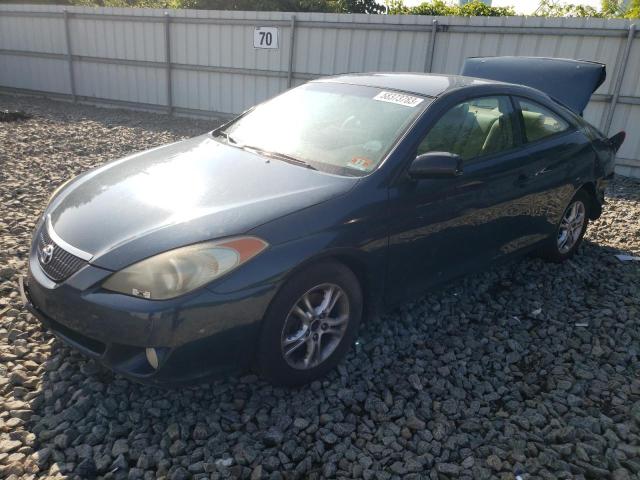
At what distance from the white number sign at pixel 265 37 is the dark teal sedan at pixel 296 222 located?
23.3 feet

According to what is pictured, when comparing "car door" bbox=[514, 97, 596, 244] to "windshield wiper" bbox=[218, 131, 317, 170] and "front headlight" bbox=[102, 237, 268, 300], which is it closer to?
"windshield wiper" bbox=[218, 131, 317, 170]

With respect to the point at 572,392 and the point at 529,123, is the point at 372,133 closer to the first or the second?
the point at 529,123

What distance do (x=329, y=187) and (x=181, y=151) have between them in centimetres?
129


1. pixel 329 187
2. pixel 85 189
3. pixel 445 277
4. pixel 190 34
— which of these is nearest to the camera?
pixel 329 187

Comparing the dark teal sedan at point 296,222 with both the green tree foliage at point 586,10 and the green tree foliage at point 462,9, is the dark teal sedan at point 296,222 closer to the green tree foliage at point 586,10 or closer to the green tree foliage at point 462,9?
the green tree foliage at point 462,9

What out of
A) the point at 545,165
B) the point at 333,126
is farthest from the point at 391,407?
the point at 545,165

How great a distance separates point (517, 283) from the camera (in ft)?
14.2

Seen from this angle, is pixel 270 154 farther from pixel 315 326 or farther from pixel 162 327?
pixel 162 327

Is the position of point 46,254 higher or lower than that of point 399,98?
lower

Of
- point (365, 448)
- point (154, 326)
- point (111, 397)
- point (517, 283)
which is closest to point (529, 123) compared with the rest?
point (517, 283)

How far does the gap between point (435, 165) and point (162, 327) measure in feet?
5.61

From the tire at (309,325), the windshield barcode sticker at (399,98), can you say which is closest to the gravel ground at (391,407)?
the tire at (309,325)

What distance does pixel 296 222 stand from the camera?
2588mm

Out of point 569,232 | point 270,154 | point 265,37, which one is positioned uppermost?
point 265,37
